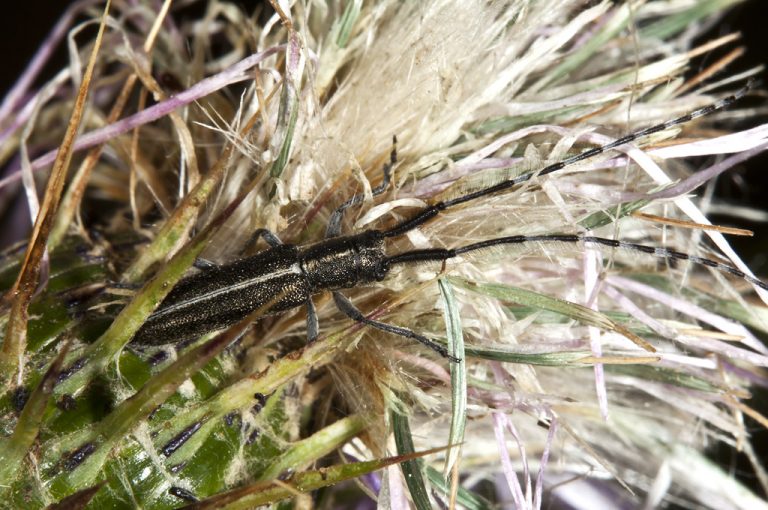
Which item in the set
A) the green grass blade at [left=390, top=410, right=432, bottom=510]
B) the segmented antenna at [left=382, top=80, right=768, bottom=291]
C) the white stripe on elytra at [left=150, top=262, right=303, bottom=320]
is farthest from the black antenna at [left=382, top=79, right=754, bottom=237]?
the green grass blade at [left=390, top=410, right=432, bottom=510]

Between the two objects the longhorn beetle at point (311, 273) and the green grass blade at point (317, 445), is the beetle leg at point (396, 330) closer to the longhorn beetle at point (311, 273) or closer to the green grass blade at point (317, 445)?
the longhorn beetle at point (311, 273)

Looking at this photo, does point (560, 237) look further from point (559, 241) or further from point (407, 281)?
point (407, 281)

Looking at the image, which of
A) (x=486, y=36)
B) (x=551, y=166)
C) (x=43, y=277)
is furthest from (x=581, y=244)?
(x=43, y=277)

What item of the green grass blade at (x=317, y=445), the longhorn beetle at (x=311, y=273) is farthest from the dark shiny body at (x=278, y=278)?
the green grass blade at (x=317, y=445)

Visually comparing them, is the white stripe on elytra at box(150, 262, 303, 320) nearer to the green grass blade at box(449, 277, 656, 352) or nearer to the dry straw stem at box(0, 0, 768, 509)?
the dry straw stem at box(0, 0, 768, 509)

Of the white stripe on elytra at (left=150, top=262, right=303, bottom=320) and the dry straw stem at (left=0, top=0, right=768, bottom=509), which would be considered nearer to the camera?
the dry straw stem at (left=0, top=0, right=768, bottom=509)

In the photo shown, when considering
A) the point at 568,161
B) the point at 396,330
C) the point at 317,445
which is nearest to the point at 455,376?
the point at 396,330

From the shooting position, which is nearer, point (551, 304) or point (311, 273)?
point (551, 304)
